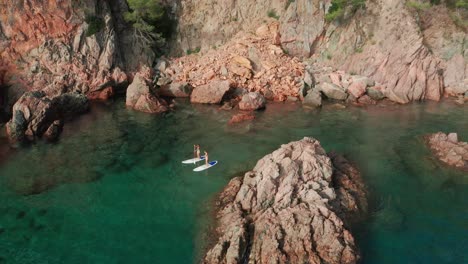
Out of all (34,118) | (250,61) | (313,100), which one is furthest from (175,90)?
(313,100)

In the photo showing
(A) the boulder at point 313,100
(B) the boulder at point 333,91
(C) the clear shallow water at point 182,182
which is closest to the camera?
(C) the clear shallow water at point 182,182

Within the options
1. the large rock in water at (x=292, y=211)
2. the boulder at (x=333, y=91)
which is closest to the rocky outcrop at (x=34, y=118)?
the large rock in water at (x=292, y=211)

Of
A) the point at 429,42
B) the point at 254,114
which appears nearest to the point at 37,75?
the point at 254,114

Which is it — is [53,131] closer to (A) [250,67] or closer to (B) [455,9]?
(A) [250,67]

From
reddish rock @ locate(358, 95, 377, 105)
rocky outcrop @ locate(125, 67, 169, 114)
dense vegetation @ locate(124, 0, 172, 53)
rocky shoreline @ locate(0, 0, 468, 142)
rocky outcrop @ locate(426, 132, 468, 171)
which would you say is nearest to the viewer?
rocky outcrop @ locate(426, 132, 468, 171)

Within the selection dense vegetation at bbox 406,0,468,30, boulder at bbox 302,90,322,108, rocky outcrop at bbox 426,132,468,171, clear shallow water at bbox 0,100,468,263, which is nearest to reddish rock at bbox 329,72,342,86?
boulder at bbox 302,90,322,108

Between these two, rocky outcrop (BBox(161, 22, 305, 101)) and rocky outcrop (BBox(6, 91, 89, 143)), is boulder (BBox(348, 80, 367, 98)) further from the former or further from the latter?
rocky outcrop (BBox(6, 91, 89, 143))

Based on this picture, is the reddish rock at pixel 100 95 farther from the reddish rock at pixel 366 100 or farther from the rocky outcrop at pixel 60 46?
the reddish rock at pixel 366 100
